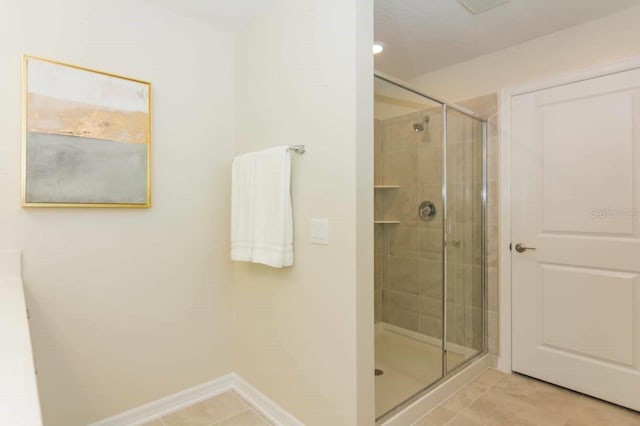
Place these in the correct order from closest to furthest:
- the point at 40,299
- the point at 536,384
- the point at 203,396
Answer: the point at 40,299 → the point at 203,396 → the point at 536,384

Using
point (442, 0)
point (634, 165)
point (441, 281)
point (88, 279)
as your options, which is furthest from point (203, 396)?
point (634, 165)

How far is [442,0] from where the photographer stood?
1970 millimetres

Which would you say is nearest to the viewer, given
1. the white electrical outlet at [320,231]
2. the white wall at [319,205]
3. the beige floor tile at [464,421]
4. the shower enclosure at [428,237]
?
the white wall at [319,205]

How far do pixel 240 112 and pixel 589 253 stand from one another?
240 cm

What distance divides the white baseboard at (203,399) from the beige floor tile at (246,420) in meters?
0.04

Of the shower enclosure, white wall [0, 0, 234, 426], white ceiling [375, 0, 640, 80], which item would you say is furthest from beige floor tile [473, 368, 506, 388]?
white ceiling [375, 0, 640, 80]

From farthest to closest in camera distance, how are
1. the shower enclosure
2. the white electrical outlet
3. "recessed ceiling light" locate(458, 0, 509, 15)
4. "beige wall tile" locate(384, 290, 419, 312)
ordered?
"beige wall tile" locate(384, 290, 419, 312), the shower enclosure, "recessed ceiling light" locate(458, 0, 509, 15), the white electrical outlet

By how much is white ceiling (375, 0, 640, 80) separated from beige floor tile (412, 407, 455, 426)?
239 centimetres

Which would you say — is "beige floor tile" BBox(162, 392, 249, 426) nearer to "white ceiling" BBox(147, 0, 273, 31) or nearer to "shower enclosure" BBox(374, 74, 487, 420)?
"shower enclosure" BBox(374, 74, 487, 420)

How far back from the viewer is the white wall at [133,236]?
1.61m

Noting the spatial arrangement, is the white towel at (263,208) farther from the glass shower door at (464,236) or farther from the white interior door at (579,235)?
the white interior door at (579,235)

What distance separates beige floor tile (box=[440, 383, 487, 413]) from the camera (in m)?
2.02

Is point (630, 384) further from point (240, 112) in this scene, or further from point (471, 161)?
point (240, 112)

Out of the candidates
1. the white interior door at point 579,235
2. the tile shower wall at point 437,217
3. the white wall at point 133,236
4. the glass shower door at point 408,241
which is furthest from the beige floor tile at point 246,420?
the white interior door at point 579,235
